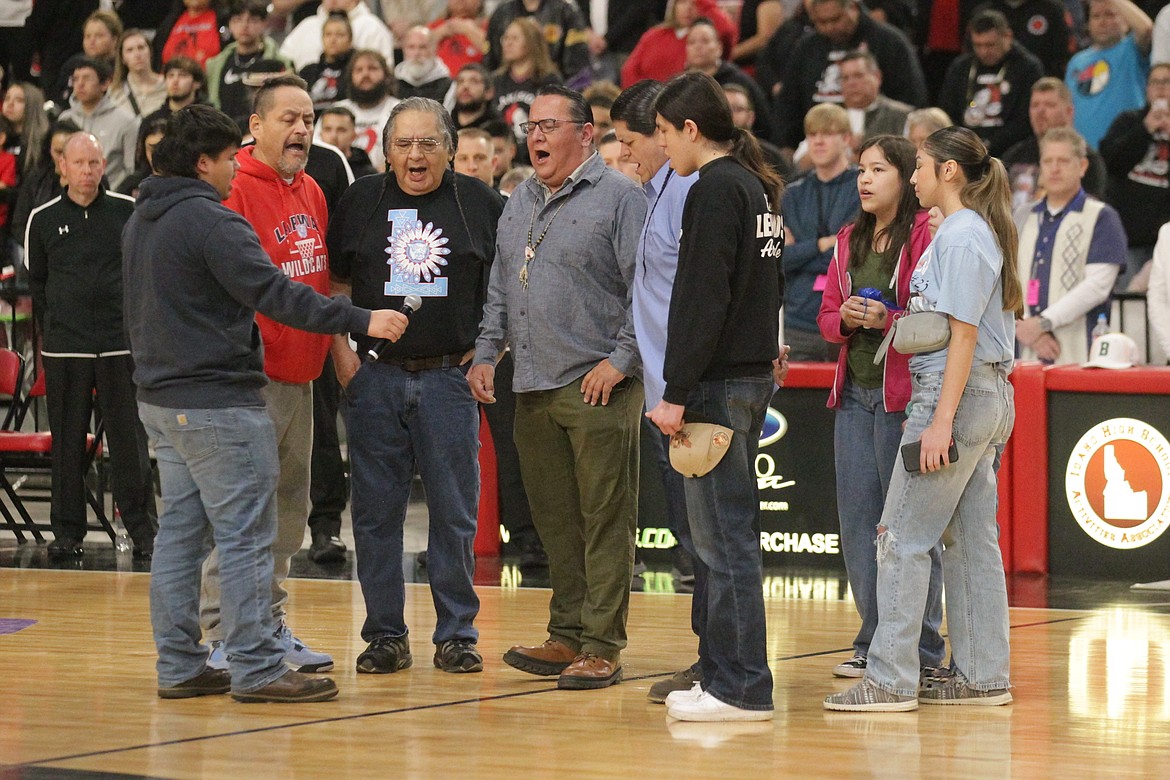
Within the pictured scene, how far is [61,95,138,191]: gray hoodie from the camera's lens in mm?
12773

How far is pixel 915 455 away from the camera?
5.25 m

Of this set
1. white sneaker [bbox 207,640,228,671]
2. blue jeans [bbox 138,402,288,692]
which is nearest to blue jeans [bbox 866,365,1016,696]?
blue jeans [bbox 138,402,288,692]

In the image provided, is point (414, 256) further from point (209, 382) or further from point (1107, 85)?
point (1107, 85)

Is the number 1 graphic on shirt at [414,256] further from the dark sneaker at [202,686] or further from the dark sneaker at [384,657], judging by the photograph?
the dark sneaker at [202,686]

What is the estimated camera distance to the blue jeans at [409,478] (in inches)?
239

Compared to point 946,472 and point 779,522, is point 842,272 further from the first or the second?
point 779,522

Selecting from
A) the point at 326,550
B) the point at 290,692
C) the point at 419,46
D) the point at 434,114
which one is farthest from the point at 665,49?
the point at 290,692

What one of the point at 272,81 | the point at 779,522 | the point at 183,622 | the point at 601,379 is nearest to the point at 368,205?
the point at 272,81

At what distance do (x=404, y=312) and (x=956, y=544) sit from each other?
1.95 m

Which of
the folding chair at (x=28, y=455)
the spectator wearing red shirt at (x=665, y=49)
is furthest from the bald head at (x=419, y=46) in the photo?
the folding chair at (x=28, y=455)

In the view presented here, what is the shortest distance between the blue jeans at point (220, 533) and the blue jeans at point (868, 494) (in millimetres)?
1913

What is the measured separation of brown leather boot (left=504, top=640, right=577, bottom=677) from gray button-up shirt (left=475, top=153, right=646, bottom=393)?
906 mm

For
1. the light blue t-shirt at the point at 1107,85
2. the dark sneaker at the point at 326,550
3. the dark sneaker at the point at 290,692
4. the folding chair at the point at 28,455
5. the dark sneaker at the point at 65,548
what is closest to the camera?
the dark sneaker at the point at 290,692

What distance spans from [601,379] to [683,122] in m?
0.96
